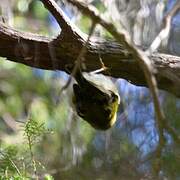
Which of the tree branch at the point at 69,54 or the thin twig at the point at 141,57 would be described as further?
the tree branch at the point at 69,54

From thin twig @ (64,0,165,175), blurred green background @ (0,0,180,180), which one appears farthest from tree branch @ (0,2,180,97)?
thin twig @ (64,0,165,175)

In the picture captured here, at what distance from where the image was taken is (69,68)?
1.59m

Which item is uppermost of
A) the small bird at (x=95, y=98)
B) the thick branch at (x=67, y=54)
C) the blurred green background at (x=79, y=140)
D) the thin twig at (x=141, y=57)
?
the thin twig at (x=141, y=57)

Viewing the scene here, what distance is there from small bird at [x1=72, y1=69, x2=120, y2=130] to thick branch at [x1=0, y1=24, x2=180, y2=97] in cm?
6

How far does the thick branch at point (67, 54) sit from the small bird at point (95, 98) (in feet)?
0.19

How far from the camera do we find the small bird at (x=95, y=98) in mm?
1549

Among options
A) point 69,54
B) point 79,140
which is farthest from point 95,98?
point 79,140

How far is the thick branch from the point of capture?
62.8 inches

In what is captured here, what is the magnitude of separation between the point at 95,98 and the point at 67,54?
0.14 m

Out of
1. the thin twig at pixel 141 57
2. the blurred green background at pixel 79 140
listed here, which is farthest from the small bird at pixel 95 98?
the thin twig at pixel 141 57

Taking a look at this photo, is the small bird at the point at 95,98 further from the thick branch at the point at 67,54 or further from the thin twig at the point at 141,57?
the thin twig at the point at 141,57

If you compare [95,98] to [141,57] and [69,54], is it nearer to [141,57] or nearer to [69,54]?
[69,54]

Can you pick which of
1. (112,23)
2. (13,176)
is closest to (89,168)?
(13,176)

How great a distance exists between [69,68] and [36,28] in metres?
1.96
